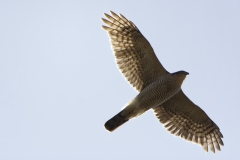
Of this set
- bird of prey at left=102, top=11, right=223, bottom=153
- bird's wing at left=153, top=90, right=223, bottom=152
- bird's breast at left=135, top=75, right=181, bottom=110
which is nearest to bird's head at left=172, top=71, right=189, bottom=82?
bird of prey at left=102, top=11, right=223, bottom=153

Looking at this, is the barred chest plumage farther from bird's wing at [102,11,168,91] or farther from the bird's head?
bird's wing at [102,11,168,91]

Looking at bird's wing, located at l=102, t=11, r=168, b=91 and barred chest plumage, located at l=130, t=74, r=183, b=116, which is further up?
bird's wing, located at l=102, t=11, r=168, b=91

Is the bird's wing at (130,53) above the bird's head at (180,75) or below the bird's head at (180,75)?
above

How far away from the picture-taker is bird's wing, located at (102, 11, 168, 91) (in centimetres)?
1416

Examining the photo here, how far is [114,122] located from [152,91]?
1463mm

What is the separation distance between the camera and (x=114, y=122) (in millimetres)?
13711

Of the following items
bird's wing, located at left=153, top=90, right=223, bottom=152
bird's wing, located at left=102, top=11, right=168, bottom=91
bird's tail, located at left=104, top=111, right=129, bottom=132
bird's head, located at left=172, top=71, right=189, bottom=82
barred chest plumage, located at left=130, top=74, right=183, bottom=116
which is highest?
bird's wing, located at left=102, top=11, right=168, bottom=91

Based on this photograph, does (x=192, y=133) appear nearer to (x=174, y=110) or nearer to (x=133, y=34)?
(x=174, y=110)

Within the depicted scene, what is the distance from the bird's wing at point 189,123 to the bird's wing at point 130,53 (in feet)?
3.97

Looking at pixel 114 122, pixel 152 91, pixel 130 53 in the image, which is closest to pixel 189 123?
pixel 152 91

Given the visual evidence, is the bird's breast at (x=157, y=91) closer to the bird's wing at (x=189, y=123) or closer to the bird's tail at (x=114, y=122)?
the bird's tail at (x=114, y=122)

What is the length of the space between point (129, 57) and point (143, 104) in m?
1.56

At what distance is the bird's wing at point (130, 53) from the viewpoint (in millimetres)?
14164

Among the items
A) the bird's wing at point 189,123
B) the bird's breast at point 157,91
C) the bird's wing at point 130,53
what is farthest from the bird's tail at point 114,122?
the bird's wing at point 189,123
